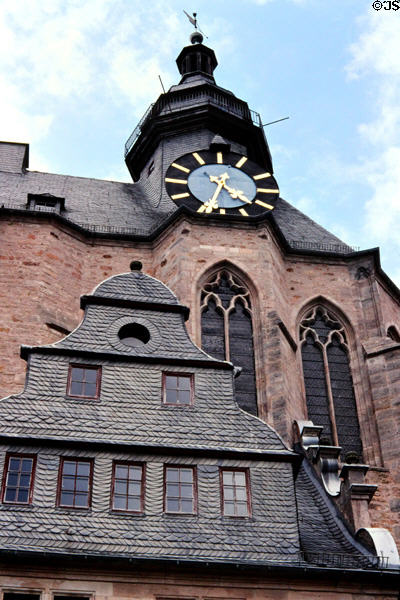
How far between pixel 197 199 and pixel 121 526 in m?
14.8

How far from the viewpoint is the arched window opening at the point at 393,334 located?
91.2 ft

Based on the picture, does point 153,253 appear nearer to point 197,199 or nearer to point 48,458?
point 197,199

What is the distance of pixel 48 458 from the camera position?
14.5 meters

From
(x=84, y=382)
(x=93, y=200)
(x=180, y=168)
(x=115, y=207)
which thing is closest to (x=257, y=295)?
(x=180, y=168)

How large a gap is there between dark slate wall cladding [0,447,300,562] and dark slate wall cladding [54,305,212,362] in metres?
1.98

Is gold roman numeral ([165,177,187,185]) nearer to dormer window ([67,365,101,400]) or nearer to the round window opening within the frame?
the round window opening

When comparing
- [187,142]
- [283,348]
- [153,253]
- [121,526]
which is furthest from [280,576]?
[187,142]

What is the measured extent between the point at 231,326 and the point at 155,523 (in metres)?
11.2

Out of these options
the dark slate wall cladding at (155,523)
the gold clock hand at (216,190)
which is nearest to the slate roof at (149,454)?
the dark slate wall cladding at (155,523)

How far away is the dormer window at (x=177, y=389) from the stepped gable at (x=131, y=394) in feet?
0.30

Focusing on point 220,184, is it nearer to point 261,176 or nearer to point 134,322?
point 261,176

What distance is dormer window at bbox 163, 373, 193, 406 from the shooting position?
1580 centimetres

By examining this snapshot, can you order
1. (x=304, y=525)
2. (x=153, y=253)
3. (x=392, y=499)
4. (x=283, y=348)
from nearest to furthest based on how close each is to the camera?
1. (x=304, y=525)
2. (x=392, y=499)
3. (x=283, y=348)
4. (x=153, y=253)

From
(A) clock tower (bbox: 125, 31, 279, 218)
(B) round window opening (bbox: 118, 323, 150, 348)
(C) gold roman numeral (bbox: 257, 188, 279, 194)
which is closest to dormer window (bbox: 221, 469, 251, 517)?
(B) round window opening (bbox: 118, 323, 150, 348)
